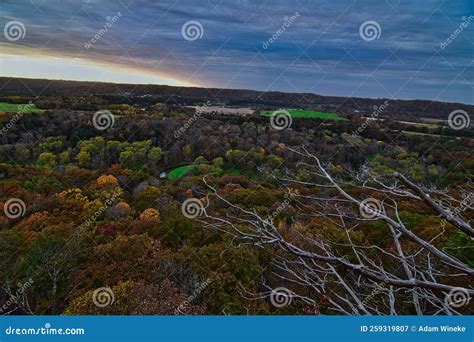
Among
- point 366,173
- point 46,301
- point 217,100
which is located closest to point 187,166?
point 217,100

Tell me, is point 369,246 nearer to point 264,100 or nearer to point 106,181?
point 264,100

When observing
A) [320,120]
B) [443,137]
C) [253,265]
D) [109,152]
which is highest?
[443,137]

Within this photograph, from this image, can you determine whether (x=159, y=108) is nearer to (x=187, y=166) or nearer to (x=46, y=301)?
(x=187, y=166)
